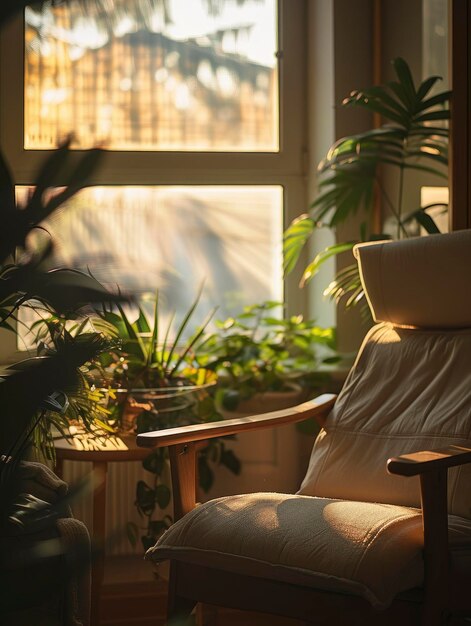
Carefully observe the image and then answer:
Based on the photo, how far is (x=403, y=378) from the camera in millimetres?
2059

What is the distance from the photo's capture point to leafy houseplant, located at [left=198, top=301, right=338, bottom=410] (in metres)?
2.76

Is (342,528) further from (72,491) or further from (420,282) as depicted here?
(72,491)

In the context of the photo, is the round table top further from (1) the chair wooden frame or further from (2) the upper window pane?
(2) the upper window pane

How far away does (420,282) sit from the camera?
2.00 m

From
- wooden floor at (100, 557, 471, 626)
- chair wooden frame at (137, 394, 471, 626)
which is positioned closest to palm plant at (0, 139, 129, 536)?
chair wooden frame at (137, 394, 471, 626)

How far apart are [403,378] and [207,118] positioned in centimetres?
141

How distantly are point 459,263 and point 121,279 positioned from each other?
5.81 feet

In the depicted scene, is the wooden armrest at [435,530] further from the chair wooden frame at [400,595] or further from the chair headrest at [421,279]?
the chair headrest at [421,279]

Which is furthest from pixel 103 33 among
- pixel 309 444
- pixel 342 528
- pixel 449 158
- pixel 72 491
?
pixel 309 444

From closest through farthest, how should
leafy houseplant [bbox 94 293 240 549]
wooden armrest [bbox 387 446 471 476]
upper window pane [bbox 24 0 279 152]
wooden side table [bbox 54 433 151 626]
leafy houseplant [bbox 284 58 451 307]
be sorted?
wooden armrest [bbox 387 446 471 476]
wooden side table [bbox 54 433 151 626]
leafy houseplant [bbox 94 293 240 549]
leafy houseplant [bbox 284 58 451 307]
upper window pane [bbox 24 0 279 152]

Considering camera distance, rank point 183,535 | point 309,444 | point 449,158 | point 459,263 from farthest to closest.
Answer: point 309,444 < point 449,158 < point 459,263 < point 183,535

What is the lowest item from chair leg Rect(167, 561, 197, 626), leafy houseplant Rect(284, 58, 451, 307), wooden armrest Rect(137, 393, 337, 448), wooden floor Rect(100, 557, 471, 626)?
wooden floor Rect(100, 557, 471, 626)

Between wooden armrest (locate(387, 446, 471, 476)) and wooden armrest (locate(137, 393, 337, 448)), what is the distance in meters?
0.48

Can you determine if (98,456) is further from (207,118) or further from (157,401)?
(207,118)
